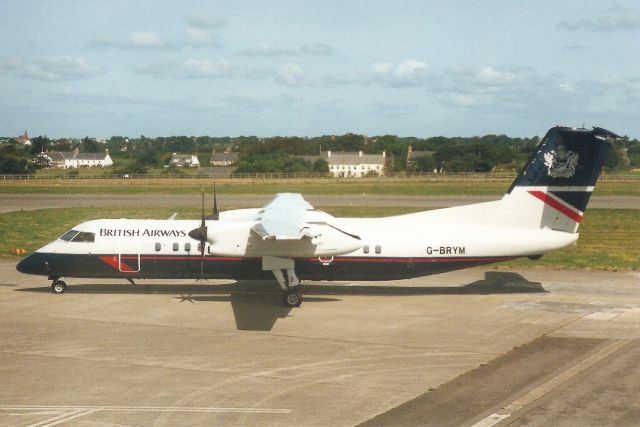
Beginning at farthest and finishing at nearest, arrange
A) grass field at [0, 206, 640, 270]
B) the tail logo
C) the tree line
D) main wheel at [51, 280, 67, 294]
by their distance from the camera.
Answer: the tree line
grass field at [0, 206, 640, 270]
main wheel at [51, 280, 67, 294]
the tail logo

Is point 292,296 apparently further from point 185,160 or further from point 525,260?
point 185,160

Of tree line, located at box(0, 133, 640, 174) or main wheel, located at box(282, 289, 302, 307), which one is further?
tree line, located at box(0, 133, 640, 174)

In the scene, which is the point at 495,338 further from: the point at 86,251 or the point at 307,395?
the point at 86,251

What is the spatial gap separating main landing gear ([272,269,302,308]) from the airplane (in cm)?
7

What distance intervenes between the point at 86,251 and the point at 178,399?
12.4 meters

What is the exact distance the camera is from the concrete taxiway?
15203 mm

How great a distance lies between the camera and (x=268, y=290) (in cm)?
2844

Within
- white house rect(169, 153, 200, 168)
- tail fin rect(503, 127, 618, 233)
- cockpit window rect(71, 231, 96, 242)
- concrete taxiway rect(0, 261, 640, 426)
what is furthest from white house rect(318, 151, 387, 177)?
cockpit window rect(71, 231, 96, 242)

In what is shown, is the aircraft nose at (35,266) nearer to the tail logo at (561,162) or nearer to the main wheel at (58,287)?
the main wheel at (58,287)

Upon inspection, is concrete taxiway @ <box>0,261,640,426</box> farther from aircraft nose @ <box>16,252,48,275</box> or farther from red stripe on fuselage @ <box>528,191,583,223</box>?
red stripe on fuselage @ <box>528,191,583,223</box>

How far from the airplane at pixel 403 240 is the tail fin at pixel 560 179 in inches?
1.3

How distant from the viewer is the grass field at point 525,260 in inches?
1452

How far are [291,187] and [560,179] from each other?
63.9 m

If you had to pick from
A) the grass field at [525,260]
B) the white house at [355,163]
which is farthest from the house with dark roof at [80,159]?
the grass field at [525,260]
